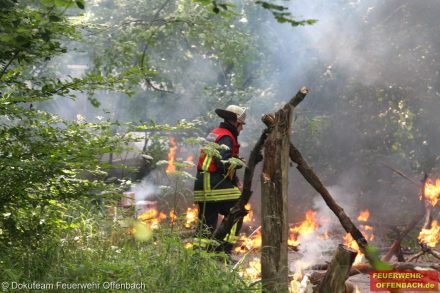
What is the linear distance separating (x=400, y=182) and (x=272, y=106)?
3.99 metres

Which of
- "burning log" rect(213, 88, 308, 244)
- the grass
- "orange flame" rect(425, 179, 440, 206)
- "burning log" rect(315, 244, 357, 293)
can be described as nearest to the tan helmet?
"burning log" rect(213, 88, 308, 244)

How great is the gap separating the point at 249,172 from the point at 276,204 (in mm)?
689

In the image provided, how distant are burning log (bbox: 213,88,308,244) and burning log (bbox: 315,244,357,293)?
1.23 metres

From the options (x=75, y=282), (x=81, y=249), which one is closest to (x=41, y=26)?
(x=75, y=282)

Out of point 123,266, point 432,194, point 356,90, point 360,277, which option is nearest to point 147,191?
point 356,90

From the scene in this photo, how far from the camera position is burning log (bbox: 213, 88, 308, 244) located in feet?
16.1

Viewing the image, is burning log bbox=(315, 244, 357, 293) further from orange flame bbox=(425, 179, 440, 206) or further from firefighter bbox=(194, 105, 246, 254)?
orange flame bbox=(425, 179, 440, 206)

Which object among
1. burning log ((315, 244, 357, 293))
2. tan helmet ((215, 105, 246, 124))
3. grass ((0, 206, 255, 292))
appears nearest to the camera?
grass ((0, 206, 255, 292))

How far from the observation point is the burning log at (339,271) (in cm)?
423

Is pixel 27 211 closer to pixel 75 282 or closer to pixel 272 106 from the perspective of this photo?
pixel 75 282

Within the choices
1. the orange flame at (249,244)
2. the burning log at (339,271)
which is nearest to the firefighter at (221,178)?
the orange flame at (249,244)

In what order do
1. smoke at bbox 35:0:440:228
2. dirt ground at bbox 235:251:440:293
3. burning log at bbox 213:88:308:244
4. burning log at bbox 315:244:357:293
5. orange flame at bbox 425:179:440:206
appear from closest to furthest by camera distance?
burning log at bbox 315:244:357:293 < burning log at bbox 213:88:308:244 < dirt ground at bbox 235:251:440:293 < orange flame at bbox 425:179:440:206 < smoke at bbox 35:0:440:228

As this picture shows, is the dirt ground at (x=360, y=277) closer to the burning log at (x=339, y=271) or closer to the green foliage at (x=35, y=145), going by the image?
the burning log at (x=339, y=271)

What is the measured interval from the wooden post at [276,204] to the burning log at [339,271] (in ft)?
1.22
